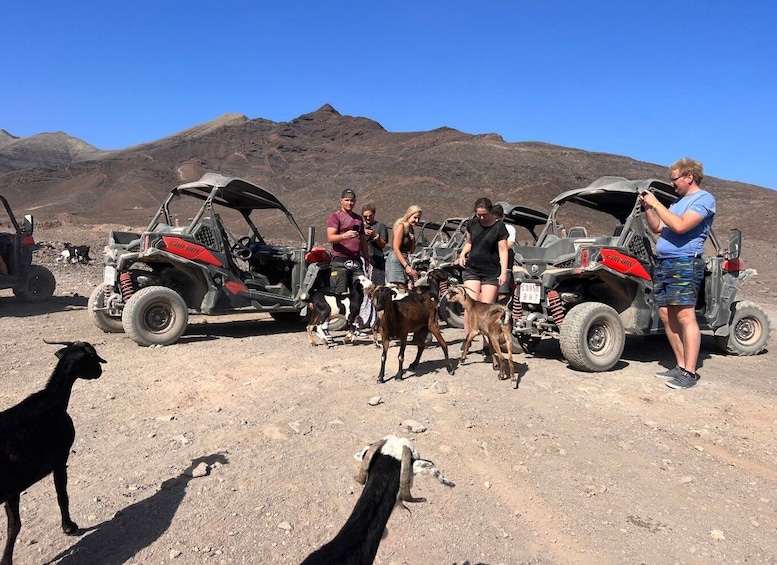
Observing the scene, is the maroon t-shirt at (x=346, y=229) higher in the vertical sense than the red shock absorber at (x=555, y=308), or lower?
higher

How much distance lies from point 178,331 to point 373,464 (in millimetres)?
5595

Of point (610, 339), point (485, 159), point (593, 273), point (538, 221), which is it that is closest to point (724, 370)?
point (610, 339)

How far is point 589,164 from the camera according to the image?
49.7 meters

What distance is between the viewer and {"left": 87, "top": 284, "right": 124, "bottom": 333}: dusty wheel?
752cm

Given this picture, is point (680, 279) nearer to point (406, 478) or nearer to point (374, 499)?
point (406, 478)

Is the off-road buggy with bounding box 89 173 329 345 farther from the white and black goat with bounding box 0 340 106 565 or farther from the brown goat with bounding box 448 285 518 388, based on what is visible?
the white and black goat with bounding box 0 340 106 565

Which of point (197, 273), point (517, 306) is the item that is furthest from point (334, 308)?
point (517, 306)

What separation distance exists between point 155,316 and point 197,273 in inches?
32.1

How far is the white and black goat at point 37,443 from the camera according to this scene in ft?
8.24

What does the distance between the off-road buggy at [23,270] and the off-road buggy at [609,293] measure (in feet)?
31.0

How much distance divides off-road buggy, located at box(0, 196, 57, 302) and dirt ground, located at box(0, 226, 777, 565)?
192 inches

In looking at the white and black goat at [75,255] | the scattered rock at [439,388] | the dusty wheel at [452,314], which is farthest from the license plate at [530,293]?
the white and black goat at [75,255]

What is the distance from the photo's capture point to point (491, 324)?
5734 millimetres

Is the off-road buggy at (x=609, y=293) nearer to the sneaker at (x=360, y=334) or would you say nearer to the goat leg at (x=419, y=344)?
the goat leg at (x=419, y=344)
